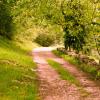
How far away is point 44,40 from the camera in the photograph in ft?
365

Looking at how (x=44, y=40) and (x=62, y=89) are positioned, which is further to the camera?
(x=44, y=40)

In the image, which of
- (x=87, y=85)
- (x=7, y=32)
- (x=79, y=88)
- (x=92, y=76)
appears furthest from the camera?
(x=7, y=32)

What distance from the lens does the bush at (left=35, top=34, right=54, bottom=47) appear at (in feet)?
360

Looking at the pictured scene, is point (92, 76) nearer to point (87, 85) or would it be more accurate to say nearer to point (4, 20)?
point (87, 85)

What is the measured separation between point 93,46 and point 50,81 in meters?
4.69

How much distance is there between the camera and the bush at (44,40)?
10969 centimetres

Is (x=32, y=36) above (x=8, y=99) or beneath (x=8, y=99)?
beneath

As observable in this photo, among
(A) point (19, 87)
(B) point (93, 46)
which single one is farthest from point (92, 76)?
(A) point (19, 87)

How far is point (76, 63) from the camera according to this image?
37.6 metres

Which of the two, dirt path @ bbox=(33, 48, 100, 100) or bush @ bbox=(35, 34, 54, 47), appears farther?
bush @ bbox=(35, 34, 54, 47)

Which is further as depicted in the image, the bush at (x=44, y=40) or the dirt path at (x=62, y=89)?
the bush at (x=44, y=40)

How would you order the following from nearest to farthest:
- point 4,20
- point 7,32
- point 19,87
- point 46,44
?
point 19,87, point 4,20, point 7,32, point 46,44

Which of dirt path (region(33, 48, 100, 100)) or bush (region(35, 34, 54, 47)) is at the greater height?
dirt path (region(33, 48, 100, 100))

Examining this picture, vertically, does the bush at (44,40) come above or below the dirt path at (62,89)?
below
